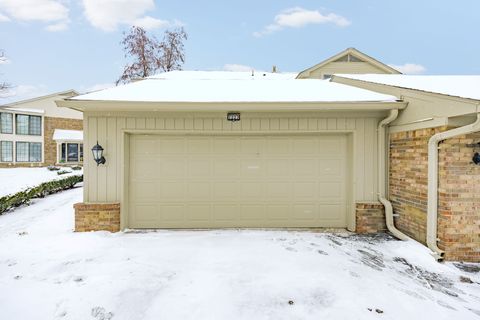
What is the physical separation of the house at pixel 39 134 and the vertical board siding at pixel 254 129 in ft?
67.1

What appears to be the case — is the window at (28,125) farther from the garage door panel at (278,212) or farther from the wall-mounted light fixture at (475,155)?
the wall-mounted light fixture at (475,155)

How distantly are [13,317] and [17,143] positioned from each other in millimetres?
24412

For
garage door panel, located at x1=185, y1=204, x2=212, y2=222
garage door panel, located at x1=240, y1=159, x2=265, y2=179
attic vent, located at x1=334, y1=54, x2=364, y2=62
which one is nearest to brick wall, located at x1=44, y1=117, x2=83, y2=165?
attic vent, located at x1=334, y1=54, x2=364, y2=62

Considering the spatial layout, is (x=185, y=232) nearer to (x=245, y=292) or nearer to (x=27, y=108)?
(x=245, y=292)

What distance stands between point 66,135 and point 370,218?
24.7 metres

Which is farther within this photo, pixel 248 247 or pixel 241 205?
pixel 241 205

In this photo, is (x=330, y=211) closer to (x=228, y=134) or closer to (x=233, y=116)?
(x=228, y=134)

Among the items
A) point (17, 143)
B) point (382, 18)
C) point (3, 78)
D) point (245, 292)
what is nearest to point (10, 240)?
point (245, 292)

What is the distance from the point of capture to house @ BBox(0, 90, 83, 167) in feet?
71.7

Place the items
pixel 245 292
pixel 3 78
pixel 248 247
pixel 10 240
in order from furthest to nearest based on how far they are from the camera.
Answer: pixel 3 78 < pixel 10 240 < pixel 248 247 < pixel 245 292

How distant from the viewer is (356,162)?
5.85 meters

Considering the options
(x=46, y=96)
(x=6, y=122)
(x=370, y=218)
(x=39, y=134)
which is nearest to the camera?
(x=370, y=218)

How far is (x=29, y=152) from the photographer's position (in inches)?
892

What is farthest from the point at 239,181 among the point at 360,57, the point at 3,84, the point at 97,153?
the point at 3,84
